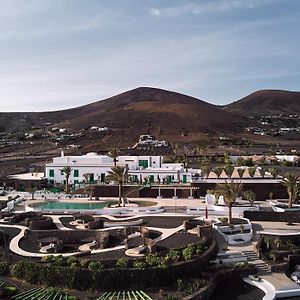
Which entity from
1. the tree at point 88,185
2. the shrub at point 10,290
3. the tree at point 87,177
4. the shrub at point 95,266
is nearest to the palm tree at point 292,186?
the shrub at point 95,266

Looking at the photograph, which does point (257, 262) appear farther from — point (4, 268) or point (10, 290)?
point (4, 268)

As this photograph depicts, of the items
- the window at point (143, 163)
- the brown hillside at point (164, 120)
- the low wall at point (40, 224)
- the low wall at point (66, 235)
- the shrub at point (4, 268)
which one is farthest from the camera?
the brown hillside at point (164, 120)

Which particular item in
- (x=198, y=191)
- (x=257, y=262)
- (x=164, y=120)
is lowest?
(x=257, y=262)

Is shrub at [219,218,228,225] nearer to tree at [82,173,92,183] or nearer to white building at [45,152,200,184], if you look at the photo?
white building at [45,152,200,184]

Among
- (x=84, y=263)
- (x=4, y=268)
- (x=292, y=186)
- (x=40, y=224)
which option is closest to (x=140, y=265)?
(x=84, y=263)

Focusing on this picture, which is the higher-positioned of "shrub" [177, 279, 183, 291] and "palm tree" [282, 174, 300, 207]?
"palm tree" [282, 174, 300, 207]

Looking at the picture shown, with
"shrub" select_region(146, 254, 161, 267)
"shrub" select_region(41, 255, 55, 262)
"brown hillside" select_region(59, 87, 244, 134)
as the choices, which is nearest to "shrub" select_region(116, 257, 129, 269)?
"shrub" select_region(146, 254, 161, 267)

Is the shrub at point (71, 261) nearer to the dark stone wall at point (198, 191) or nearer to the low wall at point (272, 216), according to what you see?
the low wall at point (272, 216)
